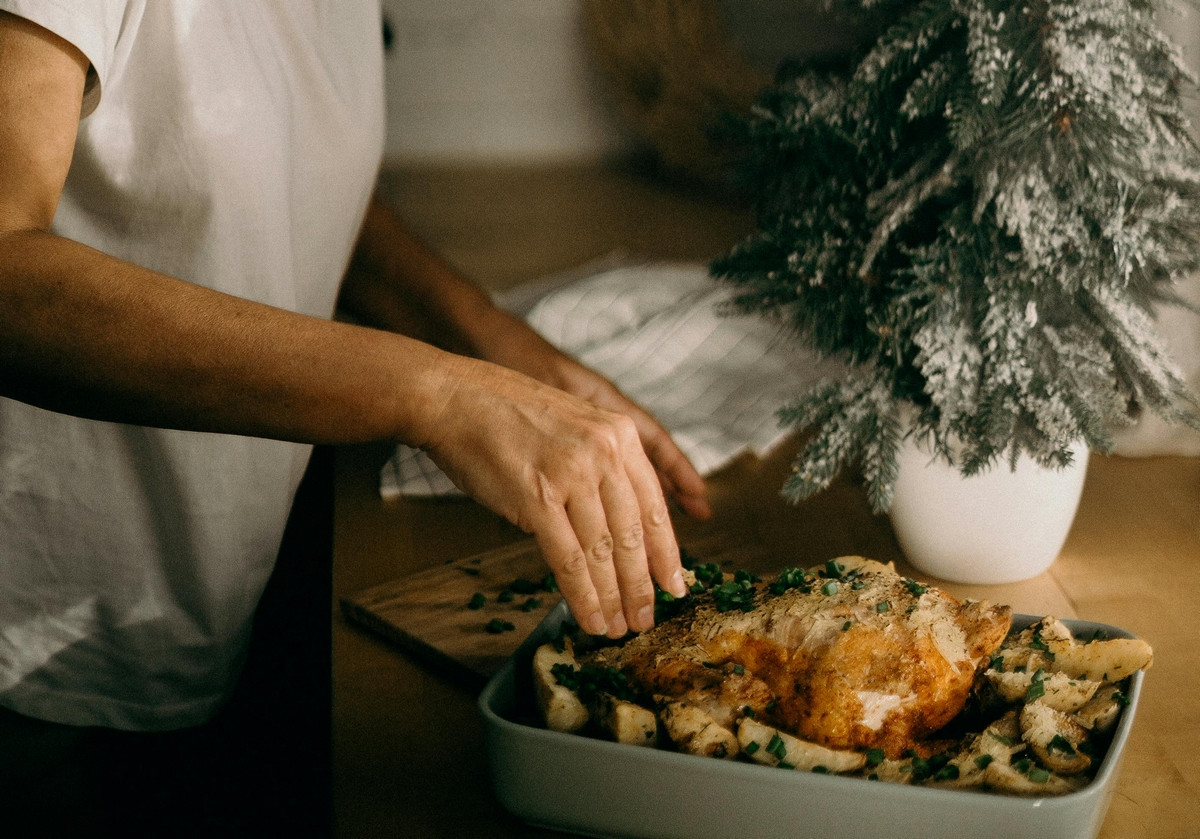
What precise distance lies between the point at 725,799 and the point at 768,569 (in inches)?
14.9

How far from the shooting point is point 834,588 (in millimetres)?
655

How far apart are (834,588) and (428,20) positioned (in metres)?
1.60

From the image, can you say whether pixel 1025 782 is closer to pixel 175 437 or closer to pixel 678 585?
pixel 678 585

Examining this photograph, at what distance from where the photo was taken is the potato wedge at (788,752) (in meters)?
0.55

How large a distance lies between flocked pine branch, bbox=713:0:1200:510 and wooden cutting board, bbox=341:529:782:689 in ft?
0.68

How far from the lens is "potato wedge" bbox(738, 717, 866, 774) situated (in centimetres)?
55

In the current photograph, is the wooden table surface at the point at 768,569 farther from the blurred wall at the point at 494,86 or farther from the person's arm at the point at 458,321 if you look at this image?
the blurred wall at the point at 494,86

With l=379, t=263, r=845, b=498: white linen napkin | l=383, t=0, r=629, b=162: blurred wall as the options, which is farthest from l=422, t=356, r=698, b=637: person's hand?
l=383, t=0, r=629, b=162: blurred wall

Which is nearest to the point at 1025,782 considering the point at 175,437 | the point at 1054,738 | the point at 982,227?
the point at 1054,738

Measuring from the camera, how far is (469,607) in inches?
31.9

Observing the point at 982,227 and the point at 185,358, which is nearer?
the point at 185,358

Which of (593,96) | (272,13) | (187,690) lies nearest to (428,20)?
(593,96)

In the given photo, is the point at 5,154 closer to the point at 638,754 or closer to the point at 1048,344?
the point at 638,754

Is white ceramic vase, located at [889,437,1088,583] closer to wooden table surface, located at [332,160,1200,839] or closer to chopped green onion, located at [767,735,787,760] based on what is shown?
wooden table surface, located at [332,160,1200,839]
